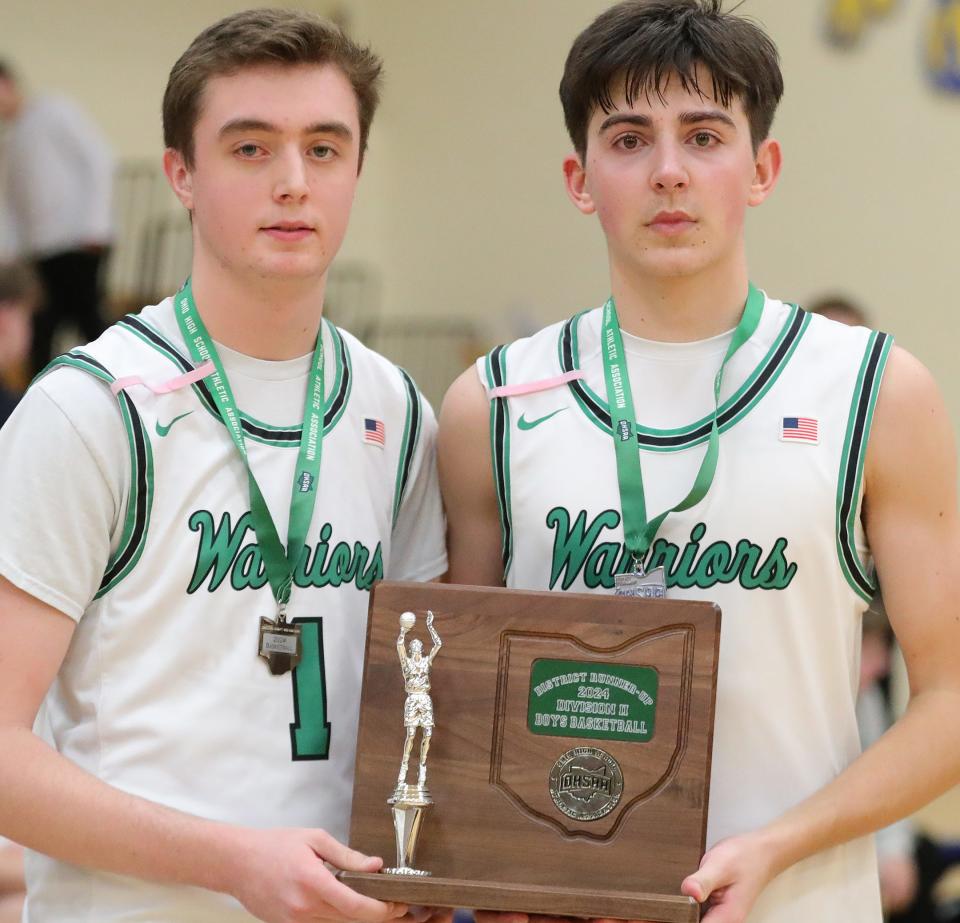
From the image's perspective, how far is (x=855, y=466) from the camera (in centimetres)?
242

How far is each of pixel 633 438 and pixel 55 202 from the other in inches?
251

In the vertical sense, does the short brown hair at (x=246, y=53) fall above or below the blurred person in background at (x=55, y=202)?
below

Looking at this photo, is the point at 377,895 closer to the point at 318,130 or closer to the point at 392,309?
the point at 318,130

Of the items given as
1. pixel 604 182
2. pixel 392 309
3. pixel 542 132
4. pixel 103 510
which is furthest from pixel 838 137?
pixel 103 510

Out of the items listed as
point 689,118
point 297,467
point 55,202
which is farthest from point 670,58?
point 55,202

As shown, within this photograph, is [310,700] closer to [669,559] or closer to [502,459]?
[502,459]

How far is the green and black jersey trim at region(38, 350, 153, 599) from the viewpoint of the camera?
2.37 m

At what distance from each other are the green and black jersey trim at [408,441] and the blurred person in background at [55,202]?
567 centimetres

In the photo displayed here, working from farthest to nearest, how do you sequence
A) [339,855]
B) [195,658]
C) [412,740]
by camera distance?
[195,658], [412,740], [339,855]

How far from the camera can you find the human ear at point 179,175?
2582 millimetres

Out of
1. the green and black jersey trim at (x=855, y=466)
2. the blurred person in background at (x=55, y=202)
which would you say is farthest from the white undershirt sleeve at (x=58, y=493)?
the blurred person in background at (x=55, y=202)

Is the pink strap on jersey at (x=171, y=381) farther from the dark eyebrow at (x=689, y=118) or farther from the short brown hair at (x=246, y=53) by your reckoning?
the dark eyebrow at (x=689, y=118)

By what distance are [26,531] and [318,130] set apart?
83 centimetres

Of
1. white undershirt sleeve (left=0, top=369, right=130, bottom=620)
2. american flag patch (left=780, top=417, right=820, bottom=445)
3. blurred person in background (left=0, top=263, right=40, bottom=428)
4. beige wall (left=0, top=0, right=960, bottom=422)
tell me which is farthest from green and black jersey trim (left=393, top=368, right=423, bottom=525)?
beige wall (left=0, top=0, right=960, bottom=422)
